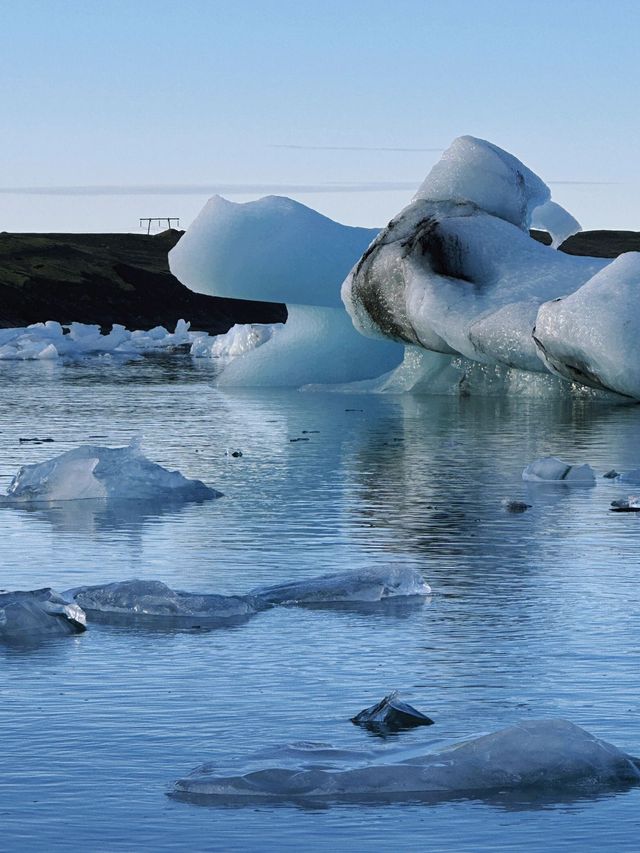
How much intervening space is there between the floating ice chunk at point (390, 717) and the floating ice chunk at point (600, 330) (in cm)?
1272

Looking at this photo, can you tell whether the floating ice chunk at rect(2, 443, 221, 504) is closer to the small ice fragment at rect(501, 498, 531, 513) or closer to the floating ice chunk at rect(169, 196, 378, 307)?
the small ice fragment at rect(501, 498, 531, 513)

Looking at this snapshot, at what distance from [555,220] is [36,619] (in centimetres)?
1846

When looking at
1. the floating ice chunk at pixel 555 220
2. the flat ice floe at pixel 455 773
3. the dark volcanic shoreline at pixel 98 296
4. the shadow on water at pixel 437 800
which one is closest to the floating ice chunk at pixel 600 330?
the floating ice chunk at pixel 555 220

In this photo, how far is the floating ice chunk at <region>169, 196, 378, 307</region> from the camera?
22.1 m

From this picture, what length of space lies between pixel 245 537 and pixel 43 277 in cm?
7659

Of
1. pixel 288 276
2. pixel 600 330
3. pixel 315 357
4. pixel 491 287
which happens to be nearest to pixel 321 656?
pixel 600 330

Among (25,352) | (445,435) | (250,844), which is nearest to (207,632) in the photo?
(250,844)

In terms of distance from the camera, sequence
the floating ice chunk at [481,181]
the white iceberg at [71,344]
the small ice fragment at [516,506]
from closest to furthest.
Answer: the small ice fragment at [516,506]
the floating ice chunk at [481,181]
the white iceberg at [71,344]

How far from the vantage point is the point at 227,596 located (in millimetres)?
5520

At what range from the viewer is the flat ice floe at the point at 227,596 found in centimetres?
542

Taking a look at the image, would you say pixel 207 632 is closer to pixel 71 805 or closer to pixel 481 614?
pixel 481 614

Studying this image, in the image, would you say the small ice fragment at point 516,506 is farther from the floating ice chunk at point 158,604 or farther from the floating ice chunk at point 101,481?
the floating ice chunk at point 158,604

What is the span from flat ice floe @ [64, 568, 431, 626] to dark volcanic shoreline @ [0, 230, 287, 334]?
67966mm

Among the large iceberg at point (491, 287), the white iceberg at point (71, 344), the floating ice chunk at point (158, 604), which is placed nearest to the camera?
the floating ice chunk at point (158, 604)
